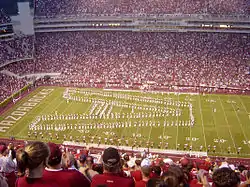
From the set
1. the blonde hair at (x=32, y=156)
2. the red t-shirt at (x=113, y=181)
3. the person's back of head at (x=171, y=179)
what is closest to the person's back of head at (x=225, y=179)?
the person's back of head at (x=171, y=179)

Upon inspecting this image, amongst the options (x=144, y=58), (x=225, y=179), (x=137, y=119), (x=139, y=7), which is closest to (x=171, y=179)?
(x=225, y=179)

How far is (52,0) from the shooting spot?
169 feet

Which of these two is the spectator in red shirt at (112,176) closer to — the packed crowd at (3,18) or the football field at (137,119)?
the football field at (137,119)

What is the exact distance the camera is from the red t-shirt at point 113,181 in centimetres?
360

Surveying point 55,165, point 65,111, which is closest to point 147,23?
point 65,111

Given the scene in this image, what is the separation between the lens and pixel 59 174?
3.51 metres

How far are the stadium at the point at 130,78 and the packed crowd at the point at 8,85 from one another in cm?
12

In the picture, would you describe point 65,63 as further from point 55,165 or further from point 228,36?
point 55,165

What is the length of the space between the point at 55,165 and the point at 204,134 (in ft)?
64.3

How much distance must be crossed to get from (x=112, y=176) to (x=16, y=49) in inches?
1638

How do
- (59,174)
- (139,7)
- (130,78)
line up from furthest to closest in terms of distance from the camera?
(139,7)
(130,78)
(59,174)

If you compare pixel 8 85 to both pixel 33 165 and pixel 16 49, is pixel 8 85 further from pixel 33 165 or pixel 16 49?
pixel 33 165

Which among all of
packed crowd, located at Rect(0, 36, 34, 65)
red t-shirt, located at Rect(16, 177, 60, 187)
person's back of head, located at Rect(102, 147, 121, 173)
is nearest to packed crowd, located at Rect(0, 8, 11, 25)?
packed crowd, located at Rect(0, 36, 34, 65)

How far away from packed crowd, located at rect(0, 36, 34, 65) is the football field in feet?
33.5
